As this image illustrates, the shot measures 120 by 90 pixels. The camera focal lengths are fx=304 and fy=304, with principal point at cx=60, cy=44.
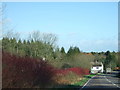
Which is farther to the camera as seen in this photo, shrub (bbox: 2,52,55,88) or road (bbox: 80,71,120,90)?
road (bbox: 80,71,120,90)

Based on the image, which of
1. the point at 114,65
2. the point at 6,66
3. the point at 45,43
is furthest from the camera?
the point at 114,65

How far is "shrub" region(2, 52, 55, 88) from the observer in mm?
11778

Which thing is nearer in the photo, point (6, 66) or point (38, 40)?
point (6, 66)

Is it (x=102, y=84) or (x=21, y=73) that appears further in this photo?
(x=102, y=84)

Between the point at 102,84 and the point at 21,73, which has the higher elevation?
the point at 21,73

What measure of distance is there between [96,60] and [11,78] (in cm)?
14958

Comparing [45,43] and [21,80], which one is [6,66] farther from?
[45,43]

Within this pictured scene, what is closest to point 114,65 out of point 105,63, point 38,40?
point 105,63

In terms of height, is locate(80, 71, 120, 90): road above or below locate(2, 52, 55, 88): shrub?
below

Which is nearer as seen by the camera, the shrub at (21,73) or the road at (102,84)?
the shrub at (21,73)

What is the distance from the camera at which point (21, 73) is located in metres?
13.8

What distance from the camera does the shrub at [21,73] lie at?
38.6 ft

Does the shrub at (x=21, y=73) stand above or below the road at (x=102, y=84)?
above

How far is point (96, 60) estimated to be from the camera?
160000mm
